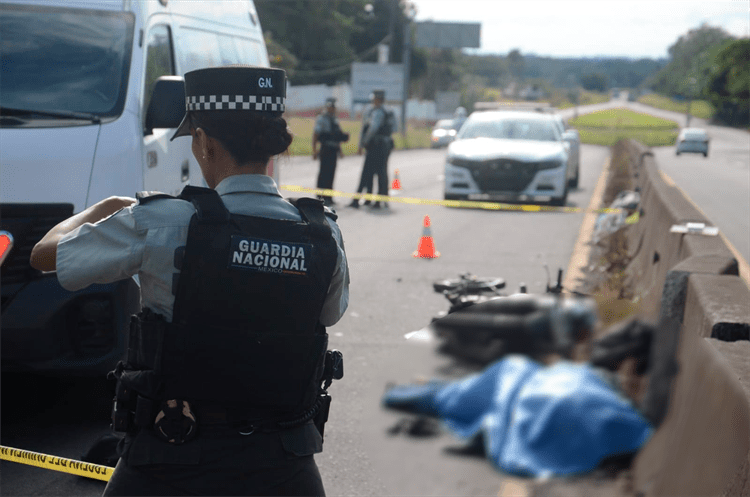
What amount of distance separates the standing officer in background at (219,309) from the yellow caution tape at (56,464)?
4.13 ft

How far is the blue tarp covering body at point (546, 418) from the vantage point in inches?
59.7

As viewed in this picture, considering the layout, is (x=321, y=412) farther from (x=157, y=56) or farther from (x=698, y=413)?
(x=157, y=56)

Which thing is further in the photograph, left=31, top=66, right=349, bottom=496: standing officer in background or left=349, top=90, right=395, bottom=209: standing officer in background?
left=349, top=90, right=395, bottom=209: standing officer in background

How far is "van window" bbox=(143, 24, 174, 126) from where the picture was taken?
562cm

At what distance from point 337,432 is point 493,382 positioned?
3.33m

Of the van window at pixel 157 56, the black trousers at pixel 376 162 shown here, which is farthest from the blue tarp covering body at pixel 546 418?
the black trousers at pixel 376 162

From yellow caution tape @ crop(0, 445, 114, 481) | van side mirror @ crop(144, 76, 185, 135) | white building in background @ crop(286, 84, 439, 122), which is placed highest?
van side mirror @ crop(144, 76, 185, 135)

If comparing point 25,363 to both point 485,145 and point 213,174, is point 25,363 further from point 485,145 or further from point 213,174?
point 485,145

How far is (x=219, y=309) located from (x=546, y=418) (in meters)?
0.90

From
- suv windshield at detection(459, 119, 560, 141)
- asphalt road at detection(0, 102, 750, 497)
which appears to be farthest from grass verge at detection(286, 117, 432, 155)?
asphalt road at detection(0, 102, 750, 497)

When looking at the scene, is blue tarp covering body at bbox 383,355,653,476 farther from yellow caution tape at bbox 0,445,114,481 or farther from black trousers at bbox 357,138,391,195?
black trousers at bbox 357,138,391,195

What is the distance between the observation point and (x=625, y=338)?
1658 mm

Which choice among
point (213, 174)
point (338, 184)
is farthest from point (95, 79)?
point (338, 184)

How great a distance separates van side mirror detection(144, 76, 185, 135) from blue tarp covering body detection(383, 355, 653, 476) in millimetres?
3403
